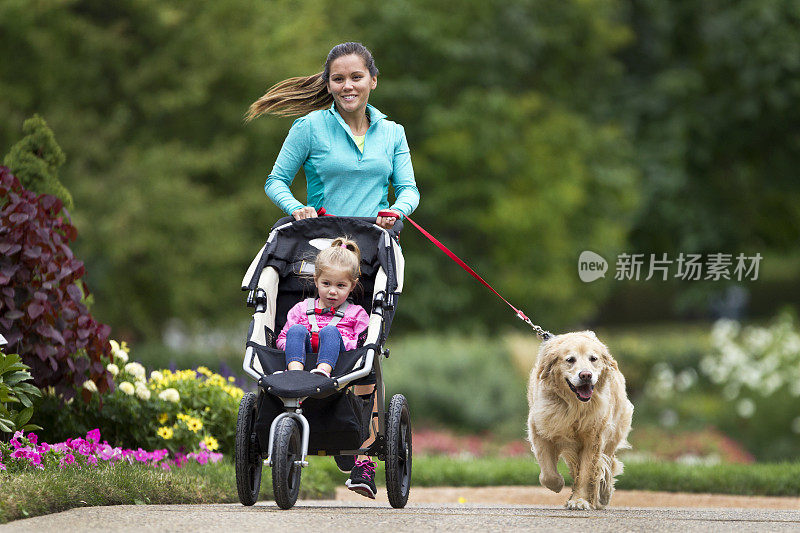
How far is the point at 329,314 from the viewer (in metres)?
6.12

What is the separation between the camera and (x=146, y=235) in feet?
55.2

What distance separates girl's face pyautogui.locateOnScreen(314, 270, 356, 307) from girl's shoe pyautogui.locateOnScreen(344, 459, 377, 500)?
1.14 metres

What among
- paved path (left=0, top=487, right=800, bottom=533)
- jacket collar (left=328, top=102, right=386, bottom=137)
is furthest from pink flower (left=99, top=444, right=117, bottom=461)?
jacket collar (left=328, top=102, right=386, bottom=137)

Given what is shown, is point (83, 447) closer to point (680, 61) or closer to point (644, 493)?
point (644, 493)

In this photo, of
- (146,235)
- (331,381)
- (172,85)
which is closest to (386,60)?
(172,85)

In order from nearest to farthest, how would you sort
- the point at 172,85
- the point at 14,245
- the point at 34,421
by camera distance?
the point at 14,245
the point at 34,421
the point at 172,85

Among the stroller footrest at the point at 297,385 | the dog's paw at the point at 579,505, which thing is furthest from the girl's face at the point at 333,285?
the dog's paw at the point at 579,505

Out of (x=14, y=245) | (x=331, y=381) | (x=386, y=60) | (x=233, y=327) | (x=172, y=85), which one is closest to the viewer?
(x=331, y=381)

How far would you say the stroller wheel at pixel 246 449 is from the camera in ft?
18.8

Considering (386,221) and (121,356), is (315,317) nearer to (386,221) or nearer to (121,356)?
(386,221)

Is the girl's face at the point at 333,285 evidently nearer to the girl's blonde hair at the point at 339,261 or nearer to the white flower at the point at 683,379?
the girl's blonde hair at the point at 339,261

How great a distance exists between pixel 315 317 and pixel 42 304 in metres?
1.86

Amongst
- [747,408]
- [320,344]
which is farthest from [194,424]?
[747,408]

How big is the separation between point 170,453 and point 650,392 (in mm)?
11615
